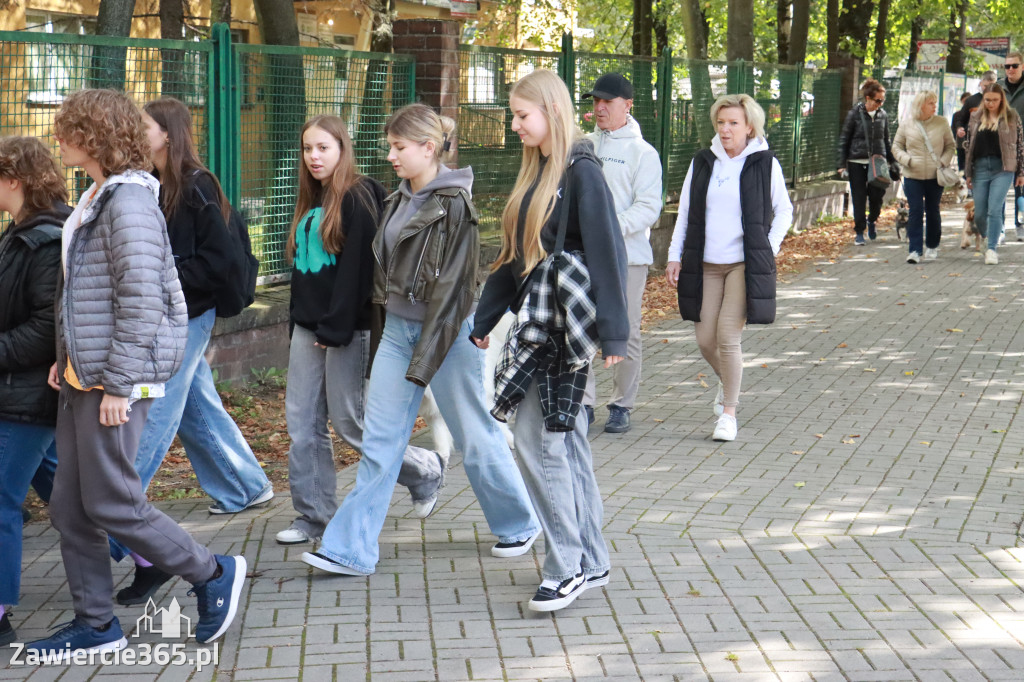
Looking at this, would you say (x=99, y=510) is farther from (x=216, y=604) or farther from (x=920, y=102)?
(x=920, y=102)

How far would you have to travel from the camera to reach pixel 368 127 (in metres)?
Answer: 9.36

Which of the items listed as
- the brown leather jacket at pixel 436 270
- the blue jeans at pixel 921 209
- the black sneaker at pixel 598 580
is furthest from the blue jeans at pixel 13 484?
the blue jeans at pixel 921 209

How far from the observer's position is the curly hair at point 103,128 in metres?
3.85

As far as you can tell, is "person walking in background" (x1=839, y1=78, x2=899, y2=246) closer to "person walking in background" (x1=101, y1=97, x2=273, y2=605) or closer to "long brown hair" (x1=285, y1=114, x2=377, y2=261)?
"long brown hair" (x1=285, y1=114, x2=377, y2=261)

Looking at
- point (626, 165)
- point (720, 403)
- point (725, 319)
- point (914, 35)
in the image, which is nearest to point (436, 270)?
point (626, 165)

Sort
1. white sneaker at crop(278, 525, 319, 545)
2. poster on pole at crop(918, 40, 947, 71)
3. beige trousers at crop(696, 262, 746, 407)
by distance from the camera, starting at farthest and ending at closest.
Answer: poster on pole at crop(918, 40, 947, 71) → beige trousers at crop(696, 262, 746, 407) → white sneaker at crop(278, 525, 319, 545)

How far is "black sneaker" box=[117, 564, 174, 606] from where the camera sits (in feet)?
15.2

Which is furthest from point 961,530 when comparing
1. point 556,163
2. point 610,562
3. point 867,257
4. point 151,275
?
point 867,257

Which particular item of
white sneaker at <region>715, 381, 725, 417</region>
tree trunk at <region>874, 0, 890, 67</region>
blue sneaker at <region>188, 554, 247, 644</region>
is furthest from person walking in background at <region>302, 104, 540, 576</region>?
tree trunk at <region>874, 0, 890, 67</region>

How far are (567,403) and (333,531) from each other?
1.09 metres

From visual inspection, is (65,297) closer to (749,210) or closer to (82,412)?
(82,412)

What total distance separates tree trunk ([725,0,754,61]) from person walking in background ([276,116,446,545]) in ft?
47.4

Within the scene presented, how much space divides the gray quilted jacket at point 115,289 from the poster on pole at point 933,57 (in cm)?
2663

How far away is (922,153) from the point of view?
14414 millimetres
